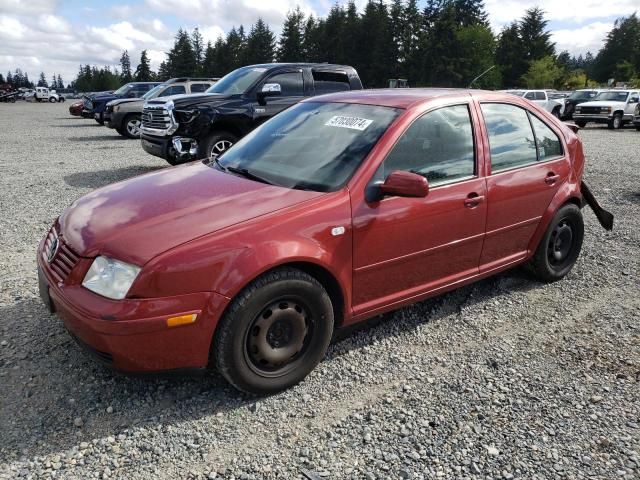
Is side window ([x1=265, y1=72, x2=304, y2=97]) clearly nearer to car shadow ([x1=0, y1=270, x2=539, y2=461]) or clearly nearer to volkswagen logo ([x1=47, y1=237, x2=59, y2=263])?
car shadow ([x1=0, y1=270, x2=539, y2=461])

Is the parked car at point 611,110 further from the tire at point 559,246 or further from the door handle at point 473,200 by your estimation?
the door handle at point 473,200

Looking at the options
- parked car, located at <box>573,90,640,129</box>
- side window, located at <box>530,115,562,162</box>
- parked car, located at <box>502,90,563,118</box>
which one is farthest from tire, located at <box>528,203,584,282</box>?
parked car, located at <box>502,90,563,118</box>

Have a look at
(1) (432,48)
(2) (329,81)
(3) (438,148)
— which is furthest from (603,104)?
(1) (432,48)

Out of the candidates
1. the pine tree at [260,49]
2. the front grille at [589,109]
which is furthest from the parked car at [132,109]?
the pine tree at [260,49]

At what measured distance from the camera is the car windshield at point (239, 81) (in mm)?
9391

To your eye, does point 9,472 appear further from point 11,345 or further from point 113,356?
point 11,345

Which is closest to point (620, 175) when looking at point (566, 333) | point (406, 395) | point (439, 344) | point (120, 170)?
point (566, 333)

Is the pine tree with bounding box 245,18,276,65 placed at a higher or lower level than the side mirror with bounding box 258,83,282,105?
higher

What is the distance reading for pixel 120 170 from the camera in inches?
407

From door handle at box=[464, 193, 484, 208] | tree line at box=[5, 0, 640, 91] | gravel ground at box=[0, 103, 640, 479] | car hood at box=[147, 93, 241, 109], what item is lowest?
gravel ground at box=[0, 103, 640, 479]

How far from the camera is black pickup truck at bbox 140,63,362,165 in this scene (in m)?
8.84

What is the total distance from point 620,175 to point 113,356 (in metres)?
10.2

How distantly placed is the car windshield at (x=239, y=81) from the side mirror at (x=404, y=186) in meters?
6.85

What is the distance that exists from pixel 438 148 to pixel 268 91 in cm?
614
